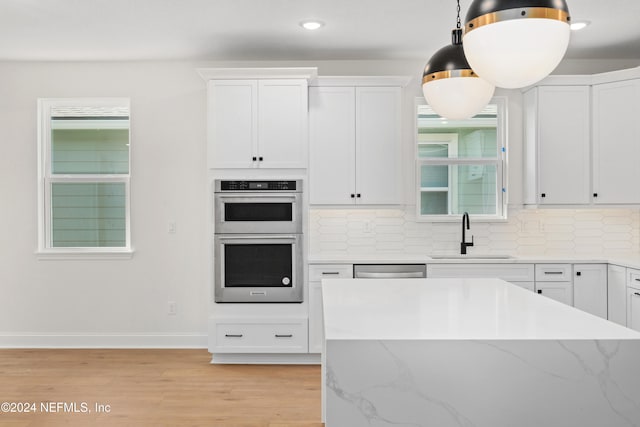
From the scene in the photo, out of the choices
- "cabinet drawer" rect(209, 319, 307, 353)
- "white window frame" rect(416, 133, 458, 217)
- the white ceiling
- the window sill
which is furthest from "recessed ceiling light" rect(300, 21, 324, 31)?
the window sill

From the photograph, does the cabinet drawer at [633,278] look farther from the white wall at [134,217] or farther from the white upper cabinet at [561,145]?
the white wall at [134,217]

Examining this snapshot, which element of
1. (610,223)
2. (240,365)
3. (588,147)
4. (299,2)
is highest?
(299,2)

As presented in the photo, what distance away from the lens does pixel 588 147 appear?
4.20 meters

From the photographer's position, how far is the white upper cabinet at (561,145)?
4203 millimetres

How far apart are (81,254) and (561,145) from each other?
4266 millimetres

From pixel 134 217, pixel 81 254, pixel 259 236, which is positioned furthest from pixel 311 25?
pixel 81 254

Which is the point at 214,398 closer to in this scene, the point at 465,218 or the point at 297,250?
the point at 297,250

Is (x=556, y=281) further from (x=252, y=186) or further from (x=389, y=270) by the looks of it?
(x=252, y=186)

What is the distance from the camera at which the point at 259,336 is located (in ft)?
13.4

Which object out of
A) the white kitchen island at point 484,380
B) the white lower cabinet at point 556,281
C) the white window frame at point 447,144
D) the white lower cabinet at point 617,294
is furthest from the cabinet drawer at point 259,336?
the white kitchen island at point 484,380

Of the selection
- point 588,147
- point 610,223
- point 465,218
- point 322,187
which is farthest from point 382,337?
point 610,223

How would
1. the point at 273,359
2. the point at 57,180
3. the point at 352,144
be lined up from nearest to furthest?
the point at 273,359
the point at 352,144
the point at 57,180

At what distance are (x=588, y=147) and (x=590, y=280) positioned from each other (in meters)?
1.09

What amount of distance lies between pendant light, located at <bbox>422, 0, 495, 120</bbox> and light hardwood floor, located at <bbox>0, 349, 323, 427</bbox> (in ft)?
6.43
